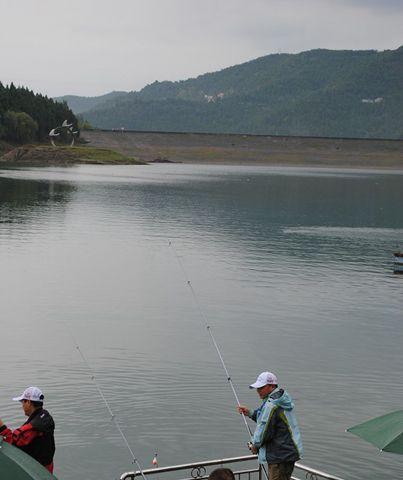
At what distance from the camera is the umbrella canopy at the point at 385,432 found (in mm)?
10602

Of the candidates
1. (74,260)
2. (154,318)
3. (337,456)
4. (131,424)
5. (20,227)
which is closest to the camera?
(337,456)

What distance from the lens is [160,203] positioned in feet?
254

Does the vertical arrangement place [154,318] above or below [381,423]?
below

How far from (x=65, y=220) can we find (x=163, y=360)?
127 ft

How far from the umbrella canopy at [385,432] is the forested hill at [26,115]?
149708 mm

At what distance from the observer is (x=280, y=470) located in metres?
10.7

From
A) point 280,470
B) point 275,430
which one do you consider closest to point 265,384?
point 275,430

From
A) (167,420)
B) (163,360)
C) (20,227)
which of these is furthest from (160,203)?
(167,420)

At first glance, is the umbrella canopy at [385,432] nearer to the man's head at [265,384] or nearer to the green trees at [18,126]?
the man's head at [265,384]

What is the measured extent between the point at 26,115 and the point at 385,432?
159 meters

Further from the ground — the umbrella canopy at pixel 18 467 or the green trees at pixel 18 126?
the umbrella canopy at pixel 18 467

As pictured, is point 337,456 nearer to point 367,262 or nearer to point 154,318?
point 154,318

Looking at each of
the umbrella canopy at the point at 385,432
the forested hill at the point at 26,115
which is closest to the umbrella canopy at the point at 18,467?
the umbrella canopy at the point at 385,432

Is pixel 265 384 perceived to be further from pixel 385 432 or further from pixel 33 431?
pixel 33 431
